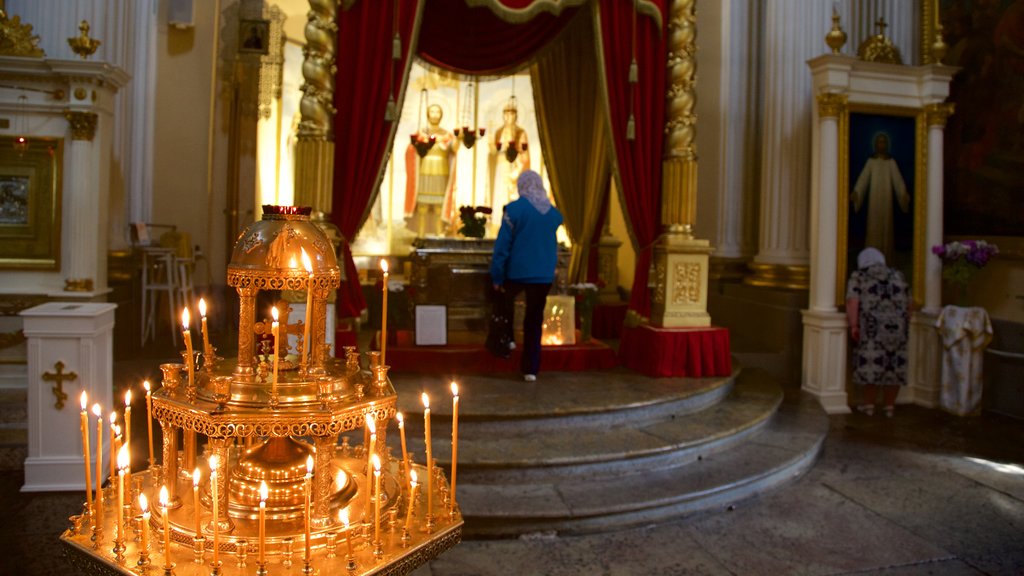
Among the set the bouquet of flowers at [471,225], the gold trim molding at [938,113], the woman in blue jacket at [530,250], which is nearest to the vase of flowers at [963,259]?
the gold trim molding at [938,113]

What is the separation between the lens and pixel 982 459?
19.3ft

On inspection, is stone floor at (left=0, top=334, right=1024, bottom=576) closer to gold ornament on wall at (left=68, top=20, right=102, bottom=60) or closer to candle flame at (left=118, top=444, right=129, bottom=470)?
candle flame at (left=118, top=444, right=129, bottom=470)

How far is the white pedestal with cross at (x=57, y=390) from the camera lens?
4547 millimetres

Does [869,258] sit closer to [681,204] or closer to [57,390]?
[681,204]

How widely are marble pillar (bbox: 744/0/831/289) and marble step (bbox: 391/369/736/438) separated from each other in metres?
2.05

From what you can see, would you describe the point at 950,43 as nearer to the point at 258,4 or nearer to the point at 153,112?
the point at 258,4

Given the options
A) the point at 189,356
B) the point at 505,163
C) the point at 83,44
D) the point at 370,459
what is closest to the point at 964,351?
the point at 505,163

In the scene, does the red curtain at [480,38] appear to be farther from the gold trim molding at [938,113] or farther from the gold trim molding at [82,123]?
the gold trim molding at [938,113]

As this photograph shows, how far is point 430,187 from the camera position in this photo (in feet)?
35.8

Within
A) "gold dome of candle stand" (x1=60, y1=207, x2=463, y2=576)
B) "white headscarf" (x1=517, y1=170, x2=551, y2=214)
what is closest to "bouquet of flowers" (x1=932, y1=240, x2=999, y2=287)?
"white headscarf" (x1=517, y1=170, x2=551, y2=214)

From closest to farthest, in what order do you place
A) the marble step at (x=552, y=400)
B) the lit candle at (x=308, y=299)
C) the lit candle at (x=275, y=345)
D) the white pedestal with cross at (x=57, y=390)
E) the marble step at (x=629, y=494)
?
the lit candle at (x=275, y=345) → the lit candle at (x=308, y=299) → the marble step at (x=629, y=494) → the white pedestal with cross at (x=57, y=390) → the marble step at (x=552, y=400)

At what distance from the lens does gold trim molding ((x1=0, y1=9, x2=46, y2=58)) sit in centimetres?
600

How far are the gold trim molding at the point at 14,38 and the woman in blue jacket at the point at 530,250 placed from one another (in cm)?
401

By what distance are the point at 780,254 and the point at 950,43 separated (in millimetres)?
2876
